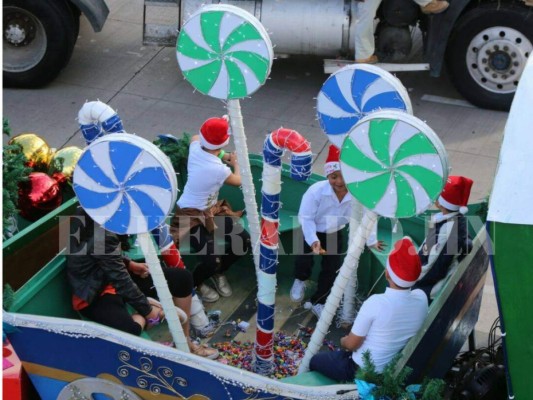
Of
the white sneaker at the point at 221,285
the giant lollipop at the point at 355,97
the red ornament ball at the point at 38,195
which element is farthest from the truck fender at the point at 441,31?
the red ornament ball at the point at 38,195

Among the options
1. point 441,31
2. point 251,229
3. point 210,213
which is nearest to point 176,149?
point 210,213

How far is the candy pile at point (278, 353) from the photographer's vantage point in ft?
20.1

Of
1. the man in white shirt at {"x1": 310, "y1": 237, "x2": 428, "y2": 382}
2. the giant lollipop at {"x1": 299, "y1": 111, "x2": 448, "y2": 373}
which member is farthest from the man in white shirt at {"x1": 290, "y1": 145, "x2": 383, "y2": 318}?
the giant lollipop at {"x1": 299, "y1": 111, "x2": 448, "y2": 373}

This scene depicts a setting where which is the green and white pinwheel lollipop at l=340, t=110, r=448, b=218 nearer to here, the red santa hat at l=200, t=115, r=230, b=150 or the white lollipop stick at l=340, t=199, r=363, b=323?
the white lollipop stick at l=340, t=199, r=363, b=323

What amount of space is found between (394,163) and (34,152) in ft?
8.92

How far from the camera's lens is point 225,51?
542 cm

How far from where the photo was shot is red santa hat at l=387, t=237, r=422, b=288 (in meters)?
5.10

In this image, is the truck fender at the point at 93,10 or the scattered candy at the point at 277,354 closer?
the scattered candy at the point at 277,354

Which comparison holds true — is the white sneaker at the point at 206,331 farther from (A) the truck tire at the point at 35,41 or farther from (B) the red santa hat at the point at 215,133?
(A) the truck tire at the point at 35,41

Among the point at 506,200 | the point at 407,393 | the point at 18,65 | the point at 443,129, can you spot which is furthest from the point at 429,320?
the point at 18,65

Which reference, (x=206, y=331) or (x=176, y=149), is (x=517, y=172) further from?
(x=176, y=149)

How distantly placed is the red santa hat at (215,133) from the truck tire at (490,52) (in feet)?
12.4

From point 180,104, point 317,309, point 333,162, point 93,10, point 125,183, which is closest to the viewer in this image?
point 125,183

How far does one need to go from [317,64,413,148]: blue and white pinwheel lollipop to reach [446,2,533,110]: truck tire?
409cm
